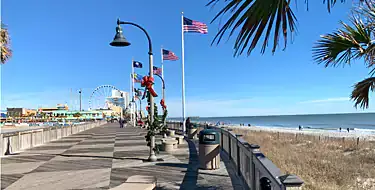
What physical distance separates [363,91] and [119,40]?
7.17 metres

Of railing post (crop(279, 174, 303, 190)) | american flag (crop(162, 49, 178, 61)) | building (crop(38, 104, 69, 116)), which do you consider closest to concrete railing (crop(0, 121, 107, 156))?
american flag (crop(162, 49, 178, 61))

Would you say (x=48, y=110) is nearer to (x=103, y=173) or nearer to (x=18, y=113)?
(x=18, y=113)

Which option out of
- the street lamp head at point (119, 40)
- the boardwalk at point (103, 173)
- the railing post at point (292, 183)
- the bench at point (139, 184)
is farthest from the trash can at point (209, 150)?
the railing post at point (292, 183)

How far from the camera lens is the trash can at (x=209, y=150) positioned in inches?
336

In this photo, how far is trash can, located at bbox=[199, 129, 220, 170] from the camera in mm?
8531

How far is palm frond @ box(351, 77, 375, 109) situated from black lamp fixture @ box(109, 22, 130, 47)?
6.78 meters

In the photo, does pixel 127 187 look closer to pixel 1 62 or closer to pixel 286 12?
pixel 286 12

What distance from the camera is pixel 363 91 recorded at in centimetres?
704

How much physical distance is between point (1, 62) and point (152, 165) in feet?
27.1

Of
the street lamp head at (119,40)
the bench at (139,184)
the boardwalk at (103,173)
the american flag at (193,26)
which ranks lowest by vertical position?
the boardwalk at (103,173)

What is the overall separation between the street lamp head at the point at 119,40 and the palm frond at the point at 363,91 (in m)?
6.78

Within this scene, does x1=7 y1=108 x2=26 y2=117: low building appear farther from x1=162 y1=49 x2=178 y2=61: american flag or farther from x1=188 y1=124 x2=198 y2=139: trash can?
x1=188 y1=124 x2=198 y2=139: trash can

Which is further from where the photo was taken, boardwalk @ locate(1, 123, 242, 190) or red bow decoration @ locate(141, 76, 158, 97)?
red bow decoration @ locate(141, 76, 158, 97)

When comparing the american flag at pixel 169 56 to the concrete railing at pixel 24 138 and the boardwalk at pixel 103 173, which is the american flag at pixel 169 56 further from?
the boardwalk at pixel 103 173
